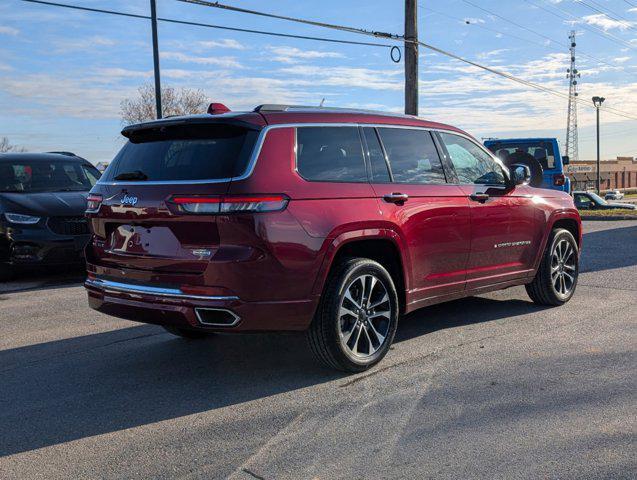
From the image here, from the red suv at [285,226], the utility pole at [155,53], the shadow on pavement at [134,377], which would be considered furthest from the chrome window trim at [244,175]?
the utility pole at [155,53]

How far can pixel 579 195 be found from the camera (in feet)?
107

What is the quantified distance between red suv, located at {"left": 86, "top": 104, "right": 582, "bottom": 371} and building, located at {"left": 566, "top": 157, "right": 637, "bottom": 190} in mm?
85473

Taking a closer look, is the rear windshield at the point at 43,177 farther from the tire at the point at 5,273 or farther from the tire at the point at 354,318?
the tire at the point at 354,318

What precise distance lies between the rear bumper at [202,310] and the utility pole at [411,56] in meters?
15.3

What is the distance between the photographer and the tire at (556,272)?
6793 mm

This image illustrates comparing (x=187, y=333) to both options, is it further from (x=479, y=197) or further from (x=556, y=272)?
(x=556, y=272)

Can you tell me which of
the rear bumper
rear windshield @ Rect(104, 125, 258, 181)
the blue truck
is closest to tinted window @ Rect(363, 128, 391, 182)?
rear windshield @ Rect(104, 125, 258, 181)

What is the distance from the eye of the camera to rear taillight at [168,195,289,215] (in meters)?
4.14

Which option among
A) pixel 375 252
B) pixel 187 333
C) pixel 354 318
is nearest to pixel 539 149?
pixel 375 252

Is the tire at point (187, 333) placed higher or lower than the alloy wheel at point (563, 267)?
lower

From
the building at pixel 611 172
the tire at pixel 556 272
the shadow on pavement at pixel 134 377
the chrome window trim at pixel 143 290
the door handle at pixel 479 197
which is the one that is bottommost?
the building at pixel 611 172

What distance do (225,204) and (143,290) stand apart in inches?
33.6

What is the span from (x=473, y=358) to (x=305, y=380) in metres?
1.33

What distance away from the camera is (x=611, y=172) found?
101 meters
